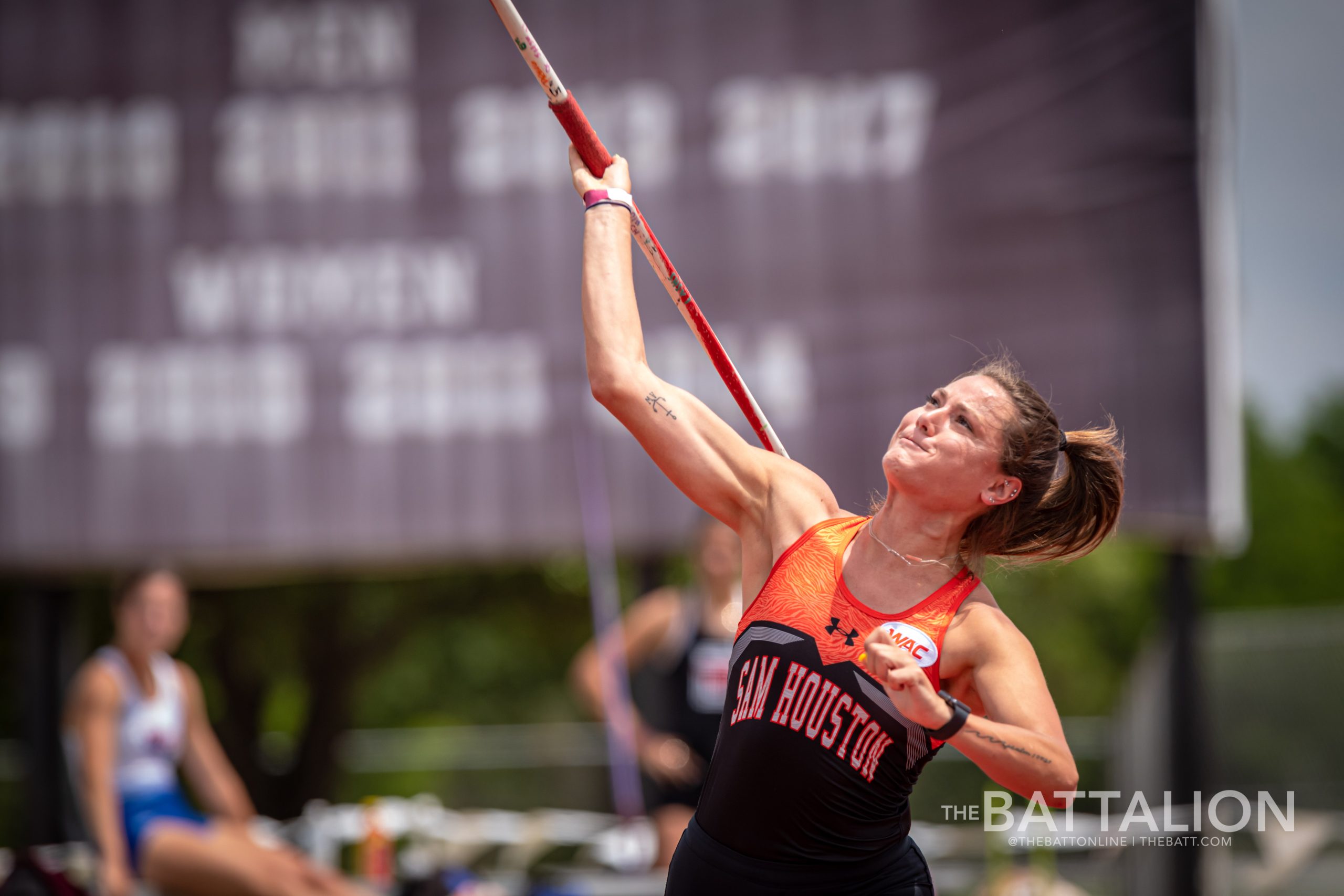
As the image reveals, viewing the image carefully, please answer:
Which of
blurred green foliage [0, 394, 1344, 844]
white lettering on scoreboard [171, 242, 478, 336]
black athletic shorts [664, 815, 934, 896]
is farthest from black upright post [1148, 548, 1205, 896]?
black athletic shorts [664, 815, 934, 896]

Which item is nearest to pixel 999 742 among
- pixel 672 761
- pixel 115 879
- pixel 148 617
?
pixel 672 761

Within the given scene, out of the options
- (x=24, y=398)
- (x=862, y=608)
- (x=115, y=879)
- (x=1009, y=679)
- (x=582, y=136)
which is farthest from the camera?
(x=24, y=398)

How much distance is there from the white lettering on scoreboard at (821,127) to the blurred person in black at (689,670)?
269 cm

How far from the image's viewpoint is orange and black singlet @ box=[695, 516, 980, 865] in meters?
1.88

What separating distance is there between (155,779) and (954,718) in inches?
140

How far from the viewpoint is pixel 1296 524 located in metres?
32.3

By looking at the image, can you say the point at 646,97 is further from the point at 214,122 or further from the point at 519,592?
the point at 519,592

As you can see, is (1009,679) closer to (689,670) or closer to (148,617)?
(689,670)

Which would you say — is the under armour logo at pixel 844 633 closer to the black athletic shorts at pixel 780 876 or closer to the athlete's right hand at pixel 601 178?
the black athletic shorts at pixel 780 876

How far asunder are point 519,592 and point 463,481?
7888 millimetres

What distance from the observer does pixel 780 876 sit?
1909mm

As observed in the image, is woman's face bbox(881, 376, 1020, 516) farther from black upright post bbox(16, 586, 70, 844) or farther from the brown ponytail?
black upright post bbox(16, 586, 70, 844)

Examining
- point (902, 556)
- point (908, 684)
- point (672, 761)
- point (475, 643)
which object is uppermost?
point (902, 556)

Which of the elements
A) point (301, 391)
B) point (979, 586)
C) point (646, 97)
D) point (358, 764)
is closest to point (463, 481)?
point (301, 391)
